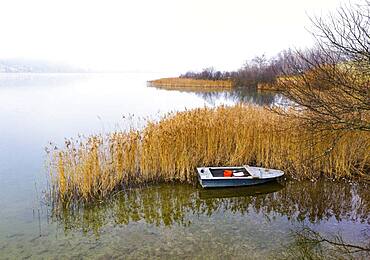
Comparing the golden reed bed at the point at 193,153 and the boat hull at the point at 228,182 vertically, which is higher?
the golden reed bed at the point at 193,153

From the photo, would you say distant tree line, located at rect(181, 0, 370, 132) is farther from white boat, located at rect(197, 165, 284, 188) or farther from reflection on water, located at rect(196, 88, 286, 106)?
reflection on water, located at rect(196, 88, 286, 106)

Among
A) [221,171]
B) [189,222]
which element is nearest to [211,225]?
[189,222]

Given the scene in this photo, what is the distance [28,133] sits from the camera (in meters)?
12.3

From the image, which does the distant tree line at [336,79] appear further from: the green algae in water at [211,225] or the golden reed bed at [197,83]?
the golden reed bed at [197,83]

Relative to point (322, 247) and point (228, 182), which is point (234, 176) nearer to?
point (228, 182)

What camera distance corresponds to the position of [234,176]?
22.8 ft

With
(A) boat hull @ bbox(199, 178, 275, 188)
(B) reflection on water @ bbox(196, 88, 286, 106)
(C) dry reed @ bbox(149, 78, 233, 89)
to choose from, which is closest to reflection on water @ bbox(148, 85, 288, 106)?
(B) reflection on water @ bbox(196, 88, 286, 106)

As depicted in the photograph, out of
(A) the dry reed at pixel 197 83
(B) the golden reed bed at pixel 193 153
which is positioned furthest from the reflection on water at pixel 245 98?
(A) the dry reed at pixel 197 83

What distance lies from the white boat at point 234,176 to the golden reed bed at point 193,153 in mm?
506

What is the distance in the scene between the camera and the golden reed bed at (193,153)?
20.4 feet

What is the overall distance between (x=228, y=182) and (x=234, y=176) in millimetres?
191

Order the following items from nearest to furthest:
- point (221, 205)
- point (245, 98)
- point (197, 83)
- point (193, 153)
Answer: point (221, 205), point (193, 153), point (245, 98), point (197, 83)

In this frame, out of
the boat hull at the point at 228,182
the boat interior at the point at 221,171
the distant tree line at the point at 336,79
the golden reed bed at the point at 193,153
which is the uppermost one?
the distant tree line at the point at 336,79

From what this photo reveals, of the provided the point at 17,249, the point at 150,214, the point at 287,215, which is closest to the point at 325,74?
the point at 287,215
